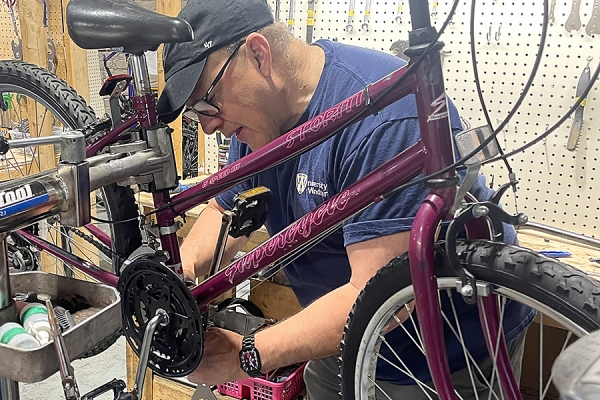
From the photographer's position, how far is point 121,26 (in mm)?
897

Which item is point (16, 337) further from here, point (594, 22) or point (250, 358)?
point (594, 22)

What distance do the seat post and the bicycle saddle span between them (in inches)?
2.9

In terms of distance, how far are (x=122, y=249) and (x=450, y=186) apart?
1.00 metres

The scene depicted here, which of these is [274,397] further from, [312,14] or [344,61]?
[312,14]

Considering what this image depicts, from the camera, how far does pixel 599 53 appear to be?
4.17 feet

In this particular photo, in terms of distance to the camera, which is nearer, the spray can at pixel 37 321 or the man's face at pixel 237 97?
the spray can at pixel 37 321

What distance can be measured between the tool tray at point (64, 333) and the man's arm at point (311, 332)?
0.77 ft

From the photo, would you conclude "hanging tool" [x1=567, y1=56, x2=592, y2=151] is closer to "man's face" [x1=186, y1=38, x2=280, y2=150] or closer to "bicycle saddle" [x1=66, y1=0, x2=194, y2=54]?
"man's face" [x1=186, y1=38, x2=280, y2=150]

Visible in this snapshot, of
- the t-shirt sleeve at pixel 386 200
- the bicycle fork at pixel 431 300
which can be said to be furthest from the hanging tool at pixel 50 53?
the bicycle fork at pixel 431 300

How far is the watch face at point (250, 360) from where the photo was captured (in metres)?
0.93

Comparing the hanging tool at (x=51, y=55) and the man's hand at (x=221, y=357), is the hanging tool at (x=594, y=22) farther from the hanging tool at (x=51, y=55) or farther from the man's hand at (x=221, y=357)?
the hanging tool at (x=51, y=55)

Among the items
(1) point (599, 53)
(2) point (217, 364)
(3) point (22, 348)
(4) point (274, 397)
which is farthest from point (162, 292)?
(1) point (599, 53)

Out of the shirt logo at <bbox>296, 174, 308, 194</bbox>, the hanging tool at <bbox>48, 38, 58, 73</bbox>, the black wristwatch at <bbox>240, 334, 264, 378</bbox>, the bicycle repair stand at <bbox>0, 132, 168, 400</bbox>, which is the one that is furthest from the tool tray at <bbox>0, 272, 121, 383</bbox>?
the hanging tool at <bbox>48, 38, 58, 73</bbox>

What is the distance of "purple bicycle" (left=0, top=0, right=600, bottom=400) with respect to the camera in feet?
2.25
